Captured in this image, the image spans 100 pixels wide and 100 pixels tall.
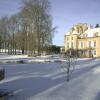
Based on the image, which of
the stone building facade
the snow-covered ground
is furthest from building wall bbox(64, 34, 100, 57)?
the snow-covered ground

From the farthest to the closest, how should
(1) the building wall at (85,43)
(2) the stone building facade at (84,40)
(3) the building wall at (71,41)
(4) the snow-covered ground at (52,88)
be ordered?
(3) the building wall at (71,41)
(2) the stone building facade at (84,40)
(1) the building wall at (85,43)
(4) the snow-covered ground at (52,88)

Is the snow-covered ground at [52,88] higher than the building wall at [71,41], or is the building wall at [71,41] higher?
the building wall at [71,41]

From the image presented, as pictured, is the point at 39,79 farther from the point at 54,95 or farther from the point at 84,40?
the point at 84,40

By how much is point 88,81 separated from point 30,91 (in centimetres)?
481

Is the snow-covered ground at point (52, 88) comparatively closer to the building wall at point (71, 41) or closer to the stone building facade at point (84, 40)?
the stone building facade at point (84, 40)

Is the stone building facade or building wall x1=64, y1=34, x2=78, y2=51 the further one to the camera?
building wall x1=64, y1=34, x2=78, y2=51

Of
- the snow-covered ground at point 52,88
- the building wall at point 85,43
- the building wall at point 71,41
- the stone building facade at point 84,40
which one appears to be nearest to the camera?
the snow-covered ground at point 52,88

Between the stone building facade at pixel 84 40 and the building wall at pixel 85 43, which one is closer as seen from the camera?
the building wall at pixel 85 43

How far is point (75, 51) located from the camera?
6800 centimetres

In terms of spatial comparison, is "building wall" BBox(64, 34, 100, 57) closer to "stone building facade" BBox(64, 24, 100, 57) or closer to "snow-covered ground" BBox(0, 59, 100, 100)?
"stone building facade" BBox(64, 24, 100, 57)

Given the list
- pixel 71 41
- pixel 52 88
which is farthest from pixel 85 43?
pixel 52 88

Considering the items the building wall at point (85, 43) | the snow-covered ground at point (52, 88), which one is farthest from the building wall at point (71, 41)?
the snow-covered ground at point (52, 88)

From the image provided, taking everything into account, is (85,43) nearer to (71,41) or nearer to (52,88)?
(71,41)

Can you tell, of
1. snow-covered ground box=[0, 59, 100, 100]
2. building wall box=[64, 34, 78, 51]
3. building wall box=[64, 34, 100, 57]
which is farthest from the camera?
building wall box=[64, 34, 78, 51]
